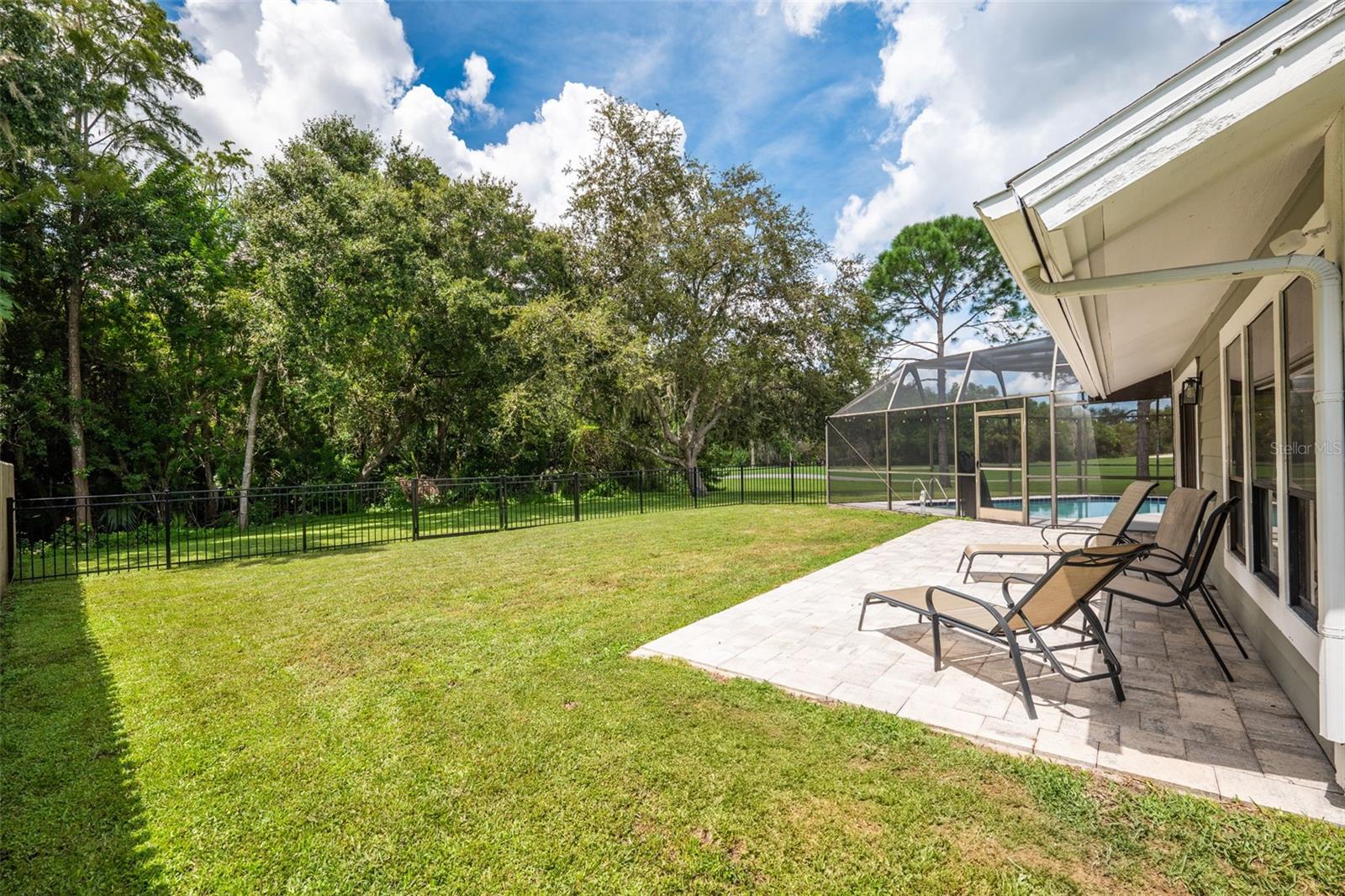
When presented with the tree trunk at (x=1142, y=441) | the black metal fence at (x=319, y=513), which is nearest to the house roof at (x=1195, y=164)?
the black metal fence at (x=319, y=513)

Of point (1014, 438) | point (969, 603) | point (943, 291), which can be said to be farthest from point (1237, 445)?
point (943, 291)

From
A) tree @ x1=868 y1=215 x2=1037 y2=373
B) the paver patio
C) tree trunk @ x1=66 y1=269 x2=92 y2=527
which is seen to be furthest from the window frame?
tree @ x1=868 y1=215 x2=1037 y2=373

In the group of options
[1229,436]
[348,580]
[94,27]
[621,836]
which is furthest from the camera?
[94,27]

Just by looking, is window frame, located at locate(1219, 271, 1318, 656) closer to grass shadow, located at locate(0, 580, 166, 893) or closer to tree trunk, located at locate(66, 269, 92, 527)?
grass shadow, located at locate(0, 580, 166, 893)

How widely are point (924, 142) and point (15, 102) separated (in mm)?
18046

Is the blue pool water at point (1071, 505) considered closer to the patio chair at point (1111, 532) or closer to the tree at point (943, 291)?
the patio chair at point (1111, 532)

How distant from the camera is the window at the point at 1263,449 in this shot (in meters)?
3.57

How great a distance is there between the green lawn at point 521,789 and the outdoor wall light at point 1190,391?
20.3ft

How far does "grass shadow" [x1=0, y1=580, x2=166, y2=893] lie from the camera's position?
2123 mm

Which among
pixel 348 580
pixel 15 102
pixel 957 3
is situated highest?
pixel 15 102

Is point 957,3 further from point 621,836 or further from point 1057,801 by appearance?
point 621,836

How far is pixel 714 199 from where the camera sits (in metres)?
17.9

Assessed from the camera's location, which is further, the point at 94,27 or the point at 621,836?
the point at 94,27

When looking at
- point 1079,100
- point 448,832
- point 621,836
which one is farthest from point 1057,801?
point 1079,100
